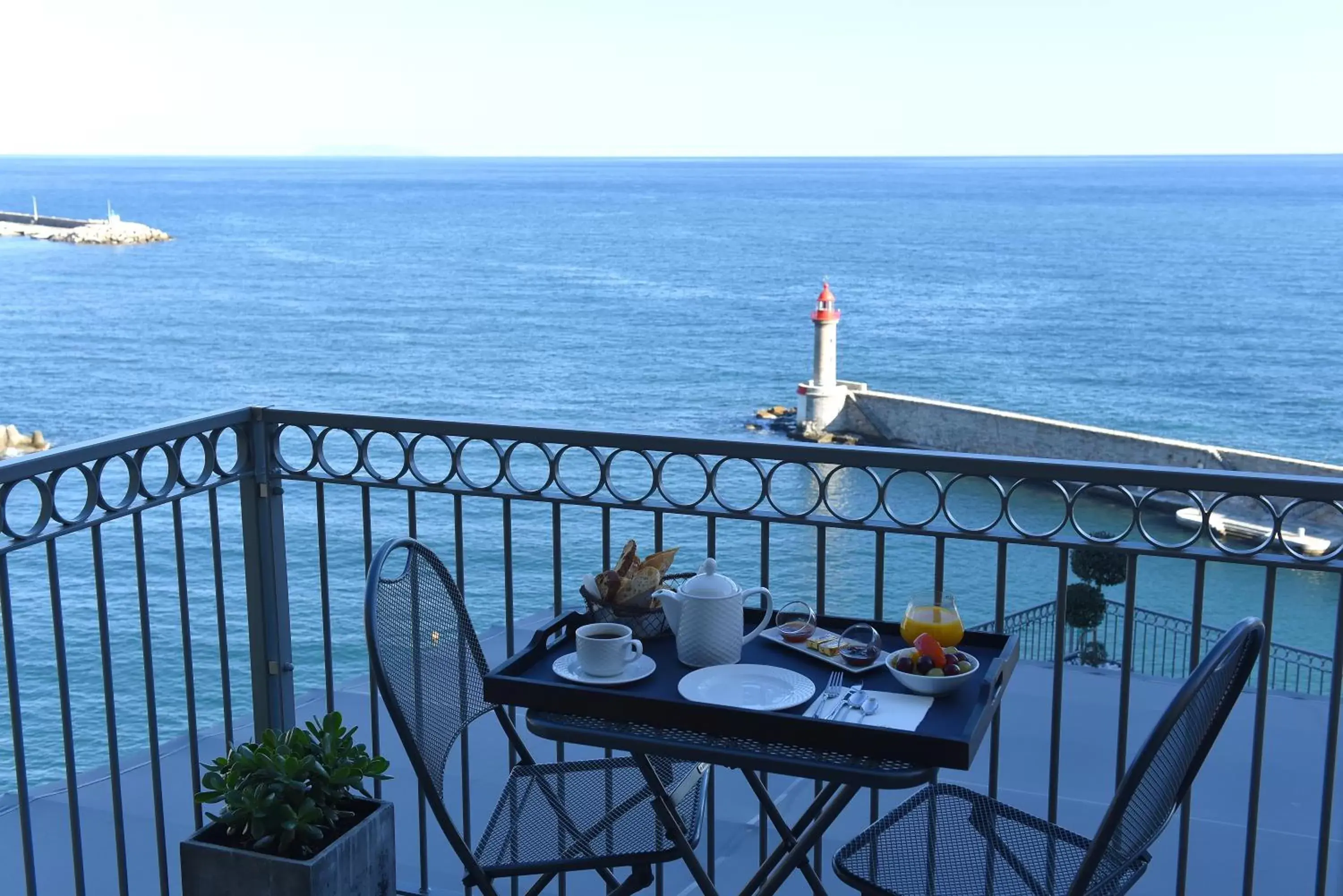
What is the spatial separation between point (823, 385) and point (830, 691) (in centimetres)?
4012

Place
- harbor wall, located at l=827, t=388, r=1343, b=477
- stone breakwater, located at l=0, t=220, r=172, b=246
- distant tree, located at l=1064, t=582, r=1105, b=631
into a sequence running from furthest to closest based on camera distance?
stone breakwater, located at l=0, t=220, r=172, b=246 → harbor wall, located at l=827, t=388, r=1343, b=477 → distant tree, located at l=1064, t=582, r=1105, b=631

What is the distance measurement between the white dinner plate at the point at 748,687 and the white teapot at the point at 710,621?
3cm

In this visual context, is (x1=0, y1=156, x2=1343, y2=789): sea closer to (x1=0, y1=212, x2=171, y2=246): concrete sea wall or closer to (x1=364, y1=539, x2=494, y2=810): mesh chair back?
(x1=364, y1=539, x2=494, y2=810): mesh chair back

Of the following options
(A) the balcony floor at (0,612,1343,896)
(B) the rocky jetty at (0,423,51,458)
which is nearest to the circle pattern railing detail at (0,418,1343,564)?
(A) the balcony floor at (0,612,1343,896)

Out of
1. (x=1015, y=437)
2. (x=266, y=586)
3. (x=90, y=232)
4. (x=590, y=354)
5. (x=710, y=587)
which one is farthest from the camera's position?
(x=90, y=232)

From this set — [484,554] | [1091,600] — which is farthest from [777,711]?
[484,554]

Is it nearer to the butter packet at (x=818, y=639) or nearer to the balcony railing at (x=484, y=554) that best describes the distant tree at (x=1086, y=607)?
the balcony railing at (x=484, y=554)

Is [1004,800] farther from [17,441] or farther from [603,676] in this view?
[17,441]

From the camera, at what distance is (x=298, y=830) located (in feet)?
7.98

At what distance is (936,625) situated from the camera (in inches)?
86.2

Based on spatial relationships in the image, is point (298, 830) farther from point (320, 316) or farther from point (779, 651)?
point (320, 316)

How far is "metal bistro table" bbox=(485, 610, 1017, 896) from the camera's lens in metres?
1.85

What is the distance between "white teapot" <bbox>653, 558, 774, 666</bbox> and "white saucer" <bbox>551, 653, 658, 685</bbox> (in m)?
0.07

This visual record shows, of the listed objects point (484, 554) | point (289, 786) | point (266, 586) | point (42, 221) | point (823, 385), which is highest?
point (42, 221)
